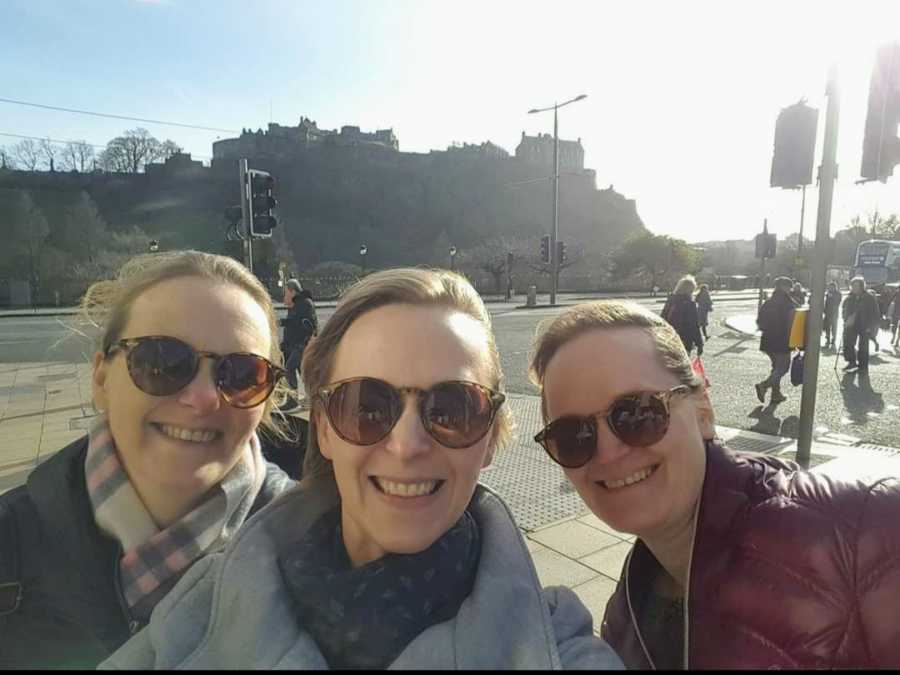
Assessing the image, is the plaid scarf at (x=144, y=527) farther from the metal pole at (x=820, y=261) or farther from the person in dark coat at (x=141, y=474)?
the metal pole at (x=820, y=261)

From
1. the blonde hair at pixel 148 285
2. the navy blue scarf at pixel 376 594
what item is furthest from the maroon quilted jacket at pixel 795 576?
the blonde hair at pixel 148 285

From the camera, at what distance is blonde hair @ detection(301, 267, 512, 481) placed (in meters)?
1.29

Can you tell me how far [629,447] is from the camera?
1454 mm

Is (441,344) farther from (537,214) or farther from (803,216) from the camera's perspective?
(537,214)

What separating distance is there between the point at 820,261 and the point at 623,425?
4.15m

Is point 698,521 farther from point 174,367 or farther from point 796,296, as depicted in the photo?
point 796,296

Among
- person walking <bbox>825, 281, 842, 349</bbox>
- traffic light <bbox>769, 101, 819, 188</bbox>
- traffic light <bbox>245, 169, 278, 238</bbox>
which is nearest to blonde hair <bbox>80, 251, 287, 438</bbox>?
traffic light <bbox>769, 101, 819, 188</bbox>

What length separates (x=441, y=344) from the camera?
1.24 m

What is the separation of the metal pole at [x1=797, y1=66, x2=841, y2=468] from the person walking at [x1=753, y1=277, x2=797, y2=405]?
10.00 ft

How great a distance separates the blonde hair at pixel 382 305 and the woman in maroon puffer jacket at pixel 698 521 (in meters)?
0.27

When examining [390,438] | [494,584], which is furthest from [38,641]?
[494,584]

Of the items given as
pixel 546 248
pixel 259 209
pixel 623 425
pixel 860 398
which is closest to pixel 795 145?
pixel 623 425

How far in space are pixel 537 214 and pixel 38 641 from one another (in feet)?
287

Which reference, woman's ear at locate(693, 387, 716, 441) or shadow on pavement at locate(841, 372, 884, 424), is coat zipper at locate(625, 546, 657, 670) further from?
shadow on pavement at locate(841, 372, 884, 424)
